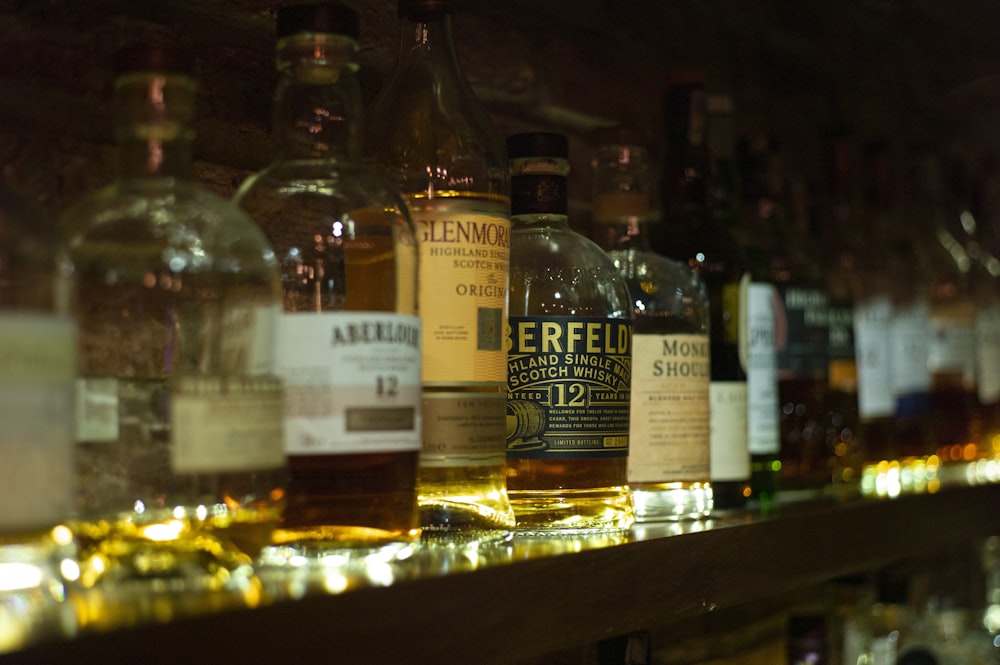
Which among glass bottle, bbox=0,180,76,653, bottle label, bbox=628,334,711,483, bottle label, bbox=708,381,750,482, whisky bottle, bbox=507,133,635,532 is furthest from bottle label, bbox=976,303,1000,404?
glass bottle, bbox=0,180,76,653

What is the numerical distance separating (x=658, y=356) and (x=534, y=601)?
14.4 inches

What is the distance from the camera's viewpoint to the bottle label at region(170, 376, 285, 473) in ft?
1.84

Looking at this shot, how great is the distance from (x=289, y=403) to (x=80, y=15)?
0.28 metres

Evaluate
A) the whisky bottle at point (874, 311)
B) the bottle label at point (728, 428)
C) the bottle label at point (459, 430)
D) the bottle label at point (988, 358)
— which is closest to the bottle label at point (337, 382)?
the bottle label at point (459, 430)

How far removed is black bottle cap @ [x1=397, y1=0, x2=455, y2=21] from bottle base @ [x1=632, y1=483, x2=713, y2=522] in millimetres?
388

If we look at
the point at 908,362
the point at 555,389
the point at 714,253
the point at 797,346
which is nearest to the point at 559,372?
the point at 555,389

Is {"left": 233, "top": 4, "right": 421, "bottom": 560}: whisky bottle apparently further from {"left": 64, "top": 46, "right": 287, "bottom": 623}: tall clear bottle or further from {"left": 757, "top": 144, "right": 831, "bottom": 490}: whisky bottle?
{"left": 757, "top": 144, "right": 831, "bottom": 490}: whisky bottle

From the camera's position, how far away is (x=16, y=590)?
1.65ft

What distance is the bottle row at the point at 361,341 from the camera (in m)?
0.56

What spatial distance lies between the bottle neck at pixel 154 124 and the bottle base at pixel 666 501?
49 centimetres

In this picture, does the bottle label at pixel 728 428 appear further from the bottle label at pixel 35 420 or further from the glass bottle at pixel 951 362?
the bottle label at pixel 35 420

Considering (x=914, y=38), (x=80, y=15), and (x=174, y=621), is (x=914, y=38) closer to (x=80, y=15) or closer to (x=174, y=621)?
(x=80, y=15)

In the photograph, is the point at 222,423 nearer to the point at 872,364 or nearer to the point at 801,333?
the point at 801,333

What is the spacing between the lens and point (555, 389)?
0.85m
